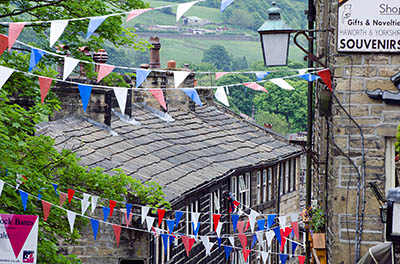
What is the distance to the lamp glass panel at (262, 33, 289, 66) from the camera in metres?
11.6

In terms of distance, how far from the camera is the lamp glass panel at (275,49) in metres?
11.6

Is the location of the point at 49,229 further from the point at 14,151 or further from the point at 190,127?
the point at 190,127

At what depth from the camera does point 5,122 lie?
46.5 ft

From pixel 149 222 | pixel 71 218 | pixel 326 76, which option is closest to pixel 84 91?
pixel 326 76

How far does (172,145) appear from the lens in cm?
2492

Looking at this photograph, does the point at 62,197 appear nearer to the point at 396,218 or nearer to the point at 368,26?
the point at 368,26

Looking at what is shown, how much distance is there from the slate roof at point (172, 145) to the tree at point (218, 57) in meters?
110

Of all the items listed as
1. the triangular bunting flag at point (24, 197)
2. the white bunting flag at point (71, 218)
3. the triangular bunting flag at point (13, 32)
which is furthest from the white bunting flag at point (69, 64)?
the white bunting flag at point (71, 218)

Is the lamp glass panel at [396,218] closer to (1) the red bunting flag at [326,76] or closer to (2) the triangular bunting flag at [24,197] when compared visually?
(1) the red bunting flag at [326,76]

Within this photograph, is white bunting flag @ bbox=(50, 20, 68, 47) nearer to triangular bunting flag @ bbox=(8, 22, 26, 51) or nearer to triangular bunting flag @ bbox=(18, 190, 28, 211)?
triangular bunting flag @ bbox=(8, 22, 26, 51)

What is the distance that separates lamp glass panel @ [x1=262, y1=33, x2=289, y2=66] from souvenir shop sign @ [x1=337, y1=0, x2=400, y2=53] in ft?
2.26

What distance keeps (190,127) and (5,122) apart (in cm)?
1500

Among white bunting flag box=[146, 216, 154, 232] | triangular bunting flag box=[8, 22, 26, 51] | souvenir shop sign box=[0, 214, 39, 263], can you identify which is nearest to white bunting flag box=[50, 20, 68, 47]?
triangular bunting flag box=[8, 22, 26, 51]

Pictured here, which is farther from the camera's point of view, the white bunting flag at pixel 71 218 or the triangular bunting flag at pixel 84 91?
the white bunting flag at pixel 71 218
